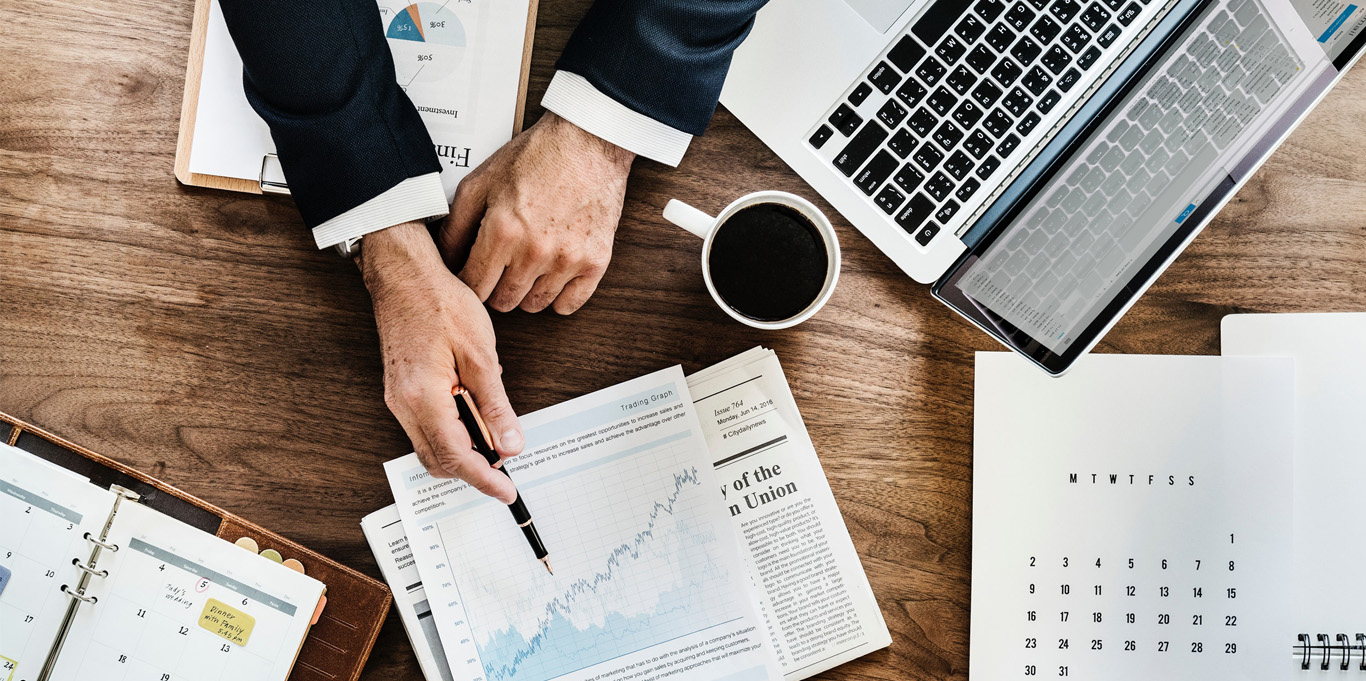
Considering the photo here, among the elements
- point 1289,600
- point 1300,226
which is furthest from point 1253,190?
point 1289,600

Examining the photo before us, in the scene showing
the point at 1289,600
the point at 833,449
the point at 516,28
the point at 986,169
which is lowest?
the point at 833,449

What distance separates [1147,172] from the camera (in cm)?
82

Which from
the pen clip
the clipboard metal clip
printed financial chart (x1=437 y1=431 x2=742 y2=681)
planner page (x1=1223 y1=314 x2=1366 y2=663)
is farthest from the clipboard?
planner page (x1=1223 y1=314 x2=1366 y2=663)

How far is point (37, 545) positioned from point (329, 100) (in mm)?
553

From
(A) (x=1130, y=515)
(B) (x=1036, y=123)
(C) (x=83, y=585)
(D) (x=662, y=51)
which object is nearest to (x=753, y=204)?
(D) (x=662, y=51)

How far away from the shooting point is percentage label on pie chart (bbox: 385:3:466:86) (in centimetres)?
89

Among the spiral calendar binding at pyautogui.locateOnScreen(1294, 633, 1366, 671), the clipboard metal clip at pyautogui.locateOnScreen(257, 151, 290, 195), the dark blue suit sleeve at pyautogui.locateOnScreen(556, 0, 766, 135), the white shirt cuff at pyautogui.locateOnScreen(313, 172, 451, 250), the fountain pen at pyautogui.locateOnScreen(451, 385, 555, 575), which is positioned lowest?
the fountain pen at pyautogui.locateOnScreen(451, 385, 555, 575)

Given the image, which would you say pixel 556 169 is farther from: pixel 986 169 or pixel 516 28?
pixel 986 169

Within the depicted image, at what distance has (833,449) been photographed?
2.98ft

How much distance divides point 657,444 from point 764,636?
0.23 m

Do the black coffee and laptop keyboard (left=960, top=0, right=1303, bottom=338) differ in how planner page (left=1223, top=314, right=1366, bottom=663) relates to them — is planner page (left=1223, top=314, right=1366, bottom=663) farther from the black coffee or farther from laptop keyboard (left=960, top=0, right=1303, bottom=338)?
the black coffee

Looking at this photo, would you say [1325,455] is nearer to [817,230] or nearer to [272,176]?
[817,230]

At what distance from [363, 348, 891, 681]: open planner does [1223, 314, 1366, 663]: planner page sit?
1.55 feet

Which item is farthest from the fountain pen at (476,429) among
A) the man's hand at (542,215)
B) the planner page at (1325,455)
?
A: the planner page at (1325,455)
